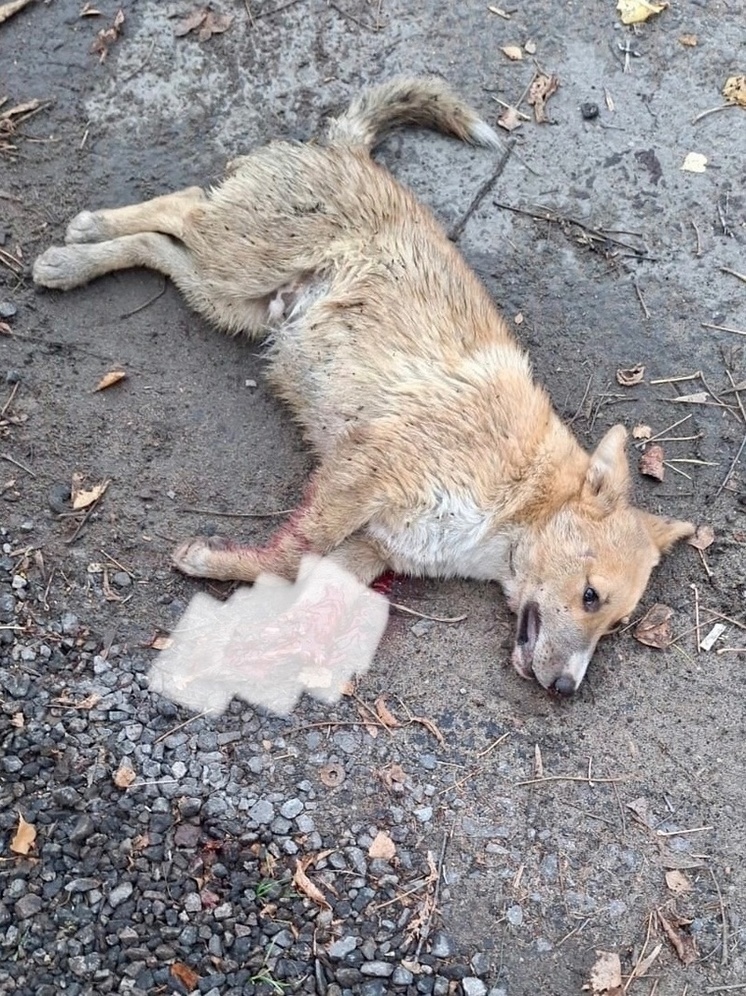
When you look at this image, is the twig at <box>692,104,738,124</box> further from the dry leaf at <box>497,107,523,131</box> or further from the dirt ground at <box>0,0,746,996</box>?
the dry leaf at <box>497,107,523,131</box>

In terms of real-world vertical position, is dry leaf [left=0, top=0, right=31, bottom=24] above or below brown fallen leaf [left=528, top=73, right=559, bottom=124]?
above

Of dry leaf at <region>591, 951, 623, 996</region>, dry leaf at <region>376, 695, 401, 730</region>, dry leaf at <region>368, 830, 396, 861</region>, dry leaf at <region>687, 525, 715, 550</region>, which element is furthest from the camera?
dry leaf at <region>687, 525, 715, 550</region>

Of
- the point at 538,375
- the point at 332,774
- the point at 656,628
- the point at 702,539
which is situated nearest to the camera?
the point at 332,774

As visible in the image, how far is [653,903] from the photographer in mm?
4777

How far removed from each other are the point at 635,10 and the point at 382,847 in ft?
18.2

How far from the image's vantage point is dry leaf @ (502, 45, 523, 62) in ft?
21.2

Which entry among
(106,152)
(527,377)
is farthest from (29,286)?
(527,377)

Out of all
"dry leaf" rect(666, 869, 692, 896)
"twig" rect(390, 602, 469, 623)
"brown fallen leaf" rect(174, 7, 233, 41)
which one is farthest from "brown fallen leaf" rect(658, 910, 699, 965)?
"brown fallen leaf" rect(174, 7, 233, 41)

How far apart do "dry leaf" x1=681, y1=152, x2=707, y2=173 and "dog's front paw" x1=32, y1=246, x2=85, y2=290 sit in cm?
389

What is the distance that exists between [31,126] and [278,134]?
1508 mm

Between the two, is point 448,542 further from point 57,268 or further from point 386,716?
point 57,268

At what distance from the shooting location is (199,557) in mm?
5176

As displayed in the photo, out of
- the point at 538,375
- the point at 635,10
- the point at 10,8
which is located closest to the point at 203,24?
the point at 10,8

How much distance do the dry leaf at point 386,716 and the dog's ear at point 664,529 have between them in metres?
1.72
